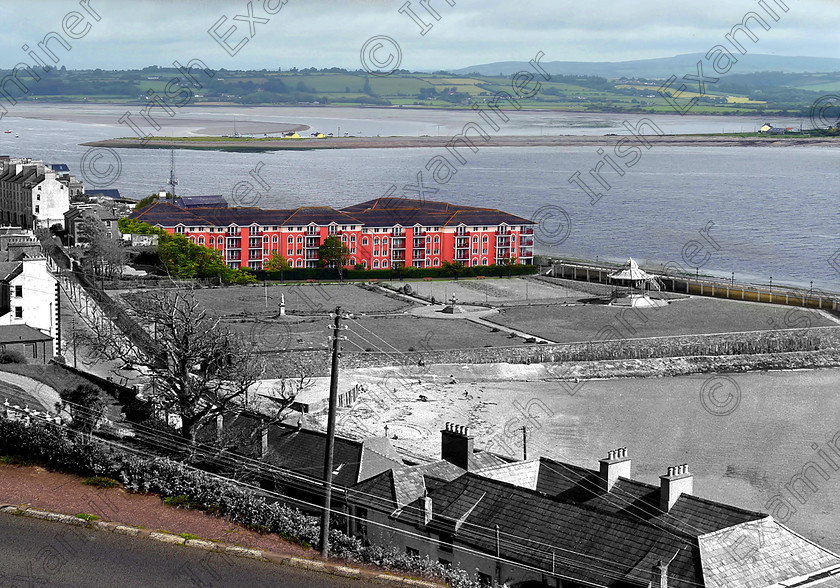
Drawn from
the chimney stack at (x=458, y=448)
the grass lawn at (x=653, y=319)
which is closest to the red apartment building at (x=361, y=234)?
the grass lawn at (x=653, y=319)

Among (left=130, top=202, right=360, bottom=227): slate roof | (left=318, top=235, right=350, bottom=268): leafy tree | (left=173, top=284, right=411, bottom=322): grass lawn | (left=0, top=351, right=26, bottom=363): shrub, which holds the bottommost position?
(left=173, top=284, right=411, bottom=322): grass lawn

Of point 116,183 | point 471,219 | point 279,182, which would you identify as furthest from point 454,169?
point 471,219

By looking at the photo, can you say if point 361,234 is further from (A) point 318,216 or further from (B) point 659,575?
(B) point 659,575

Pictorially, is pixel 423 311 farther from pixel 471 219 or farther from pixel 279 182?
pixel 279 182

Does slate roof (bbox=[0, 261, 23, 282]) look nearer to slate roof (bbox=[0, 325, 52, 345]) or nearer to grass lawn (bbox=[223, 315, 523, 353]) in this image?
slate roof (bbox=[0, 325, 52, 345])

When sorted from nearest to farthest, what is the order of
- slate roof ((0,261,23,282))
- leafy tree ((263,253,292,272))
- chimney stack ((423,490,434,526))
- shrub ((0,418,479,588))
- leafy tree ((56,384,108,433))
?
shrub ((0,418,479,588)), chimney stack ((423,490,434,526)), leafy tree ((56,384,108,433)), slate roof ((0,261,23,282)), leafy tree ((263,253,292,272))

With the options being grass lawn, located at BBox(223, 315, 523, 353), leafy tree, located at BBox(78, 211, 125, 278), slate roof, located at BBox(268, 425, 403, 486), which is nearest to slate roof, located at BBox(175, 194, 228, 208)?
leafy tree, located at BBox(78, 211, 125, 278)
